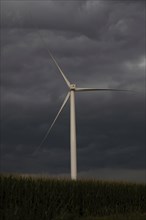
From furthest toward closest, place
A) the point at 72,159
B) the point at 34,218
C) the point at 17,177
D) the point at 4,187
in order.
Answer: the point at 72,159, the point at 17,177, the point at 4,187, the point at 34,218

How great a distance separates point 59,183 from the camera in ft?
105

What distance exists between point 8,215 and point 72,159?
1319 centimetres

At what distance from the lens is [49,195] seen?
29828mm

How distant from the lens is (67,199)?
103ft

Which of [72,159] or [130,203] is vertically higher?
[72,159]

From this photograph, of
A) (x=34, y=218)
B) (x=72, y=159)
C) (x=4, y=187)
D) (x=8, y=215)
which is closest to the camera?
(x=8, y=215)

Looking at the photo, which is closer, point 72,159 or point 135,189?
point 72,159

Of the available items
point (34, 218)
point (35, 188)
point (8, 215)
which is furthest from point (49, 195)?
point (8, 215)

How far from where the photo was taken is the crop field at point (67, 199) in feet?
86.5

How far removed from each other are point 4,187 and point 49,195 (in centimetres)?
299

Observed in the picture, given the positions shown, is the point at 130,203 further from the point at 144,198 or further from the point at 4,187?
the point at 4,187

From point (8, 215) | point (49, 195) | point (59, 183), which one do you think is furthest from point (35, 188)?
point (8, 215)

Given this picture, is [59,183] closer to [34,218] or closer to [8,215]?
[34,218]

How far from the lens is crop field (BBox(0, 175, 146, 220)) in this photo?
26.4m
